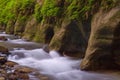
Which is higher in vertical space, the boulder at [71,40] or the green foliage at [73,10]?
the green foliage at [73,10]

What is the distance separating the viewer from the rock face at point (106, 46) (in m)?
10.3

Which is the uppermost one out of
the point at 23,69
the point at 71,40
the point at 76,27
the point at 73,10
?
the point at 73,10

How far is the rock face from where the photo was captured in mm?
10266

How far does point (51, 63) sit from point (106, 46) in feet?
8.24

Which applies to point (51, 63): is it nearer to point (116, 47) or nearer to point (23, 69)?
point (23, 69)

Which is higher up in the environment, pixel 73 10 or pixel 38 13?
pixel 73 10

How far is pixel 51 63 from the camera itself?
11.6 meters

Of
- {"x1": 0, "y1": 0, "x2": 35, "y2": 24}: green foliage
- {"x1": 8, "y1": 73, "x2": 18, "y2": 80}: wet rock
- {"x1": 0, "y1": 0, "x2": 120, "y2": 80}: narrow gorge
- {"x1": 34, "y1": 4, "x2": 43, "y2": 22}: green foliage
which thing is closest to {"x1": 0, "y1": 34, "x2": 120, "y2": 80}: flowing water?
{"x1": 0, "y1": 0, "x2": 120, "y2": 80}: narrow gorge

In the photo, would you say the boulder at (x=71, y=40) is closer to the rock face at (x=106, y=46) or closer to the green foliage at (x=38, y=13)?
the rock face at (x=106, y=46)

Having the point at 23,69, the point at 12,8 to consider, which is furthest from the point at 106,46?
the point at 12,8

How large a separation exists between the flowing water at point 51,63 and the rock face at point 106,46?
22.0 inches

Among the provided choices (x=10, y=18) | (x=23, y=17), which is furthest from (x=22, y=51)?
(x=10, y=18)

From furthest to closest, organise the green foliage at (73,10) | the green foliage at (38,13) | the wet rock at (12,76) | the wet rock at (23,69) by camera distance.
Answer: the green foliage at (38,13), the green foliage at (73,10), the wet rock at (23,69), the wet rock at (12,76)

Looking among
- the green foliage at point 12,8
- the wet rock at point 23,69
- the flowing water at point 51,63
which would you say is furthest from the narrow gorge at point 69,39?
the green foliage at point 12,8
